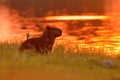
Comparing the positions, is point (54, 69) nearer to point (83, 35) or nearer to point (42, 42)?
point (42, 42)

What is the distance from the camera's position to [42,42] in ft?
40.8

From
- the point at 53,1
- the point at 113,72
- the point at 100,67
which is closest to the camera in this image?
the point at 113,72

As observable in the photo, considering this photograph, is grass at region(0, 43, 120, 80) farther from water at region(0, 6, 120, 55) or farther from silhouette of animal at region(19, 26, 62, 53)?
water at region(0, 6, 120, 55)

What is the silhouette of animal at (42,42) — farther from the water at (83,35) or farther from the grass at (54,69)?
the water at (83,35)

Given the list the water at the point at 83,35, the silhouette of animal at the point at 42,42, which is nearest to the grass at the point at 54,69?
the silhouette of animal at the point at 42,42

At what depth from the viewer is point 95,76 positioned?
27.2ft

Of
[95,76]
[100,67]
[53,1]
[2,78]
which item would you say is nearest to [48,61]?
[100,67]

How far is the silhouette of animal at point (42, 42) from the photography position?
1209 cm

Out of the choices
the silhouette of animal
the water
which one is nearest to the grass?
the silhouette of animal

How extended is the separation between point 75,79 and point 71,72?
29.1 inches

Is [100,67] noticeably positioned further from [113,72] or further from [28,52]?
[28,52]

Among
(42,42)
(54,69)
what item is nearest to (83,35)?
(42,42)

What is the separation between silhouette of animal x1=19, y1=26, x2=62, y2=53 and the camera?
12.1 metres

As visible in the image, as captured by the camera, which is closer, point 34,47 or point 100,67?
point 100,67
